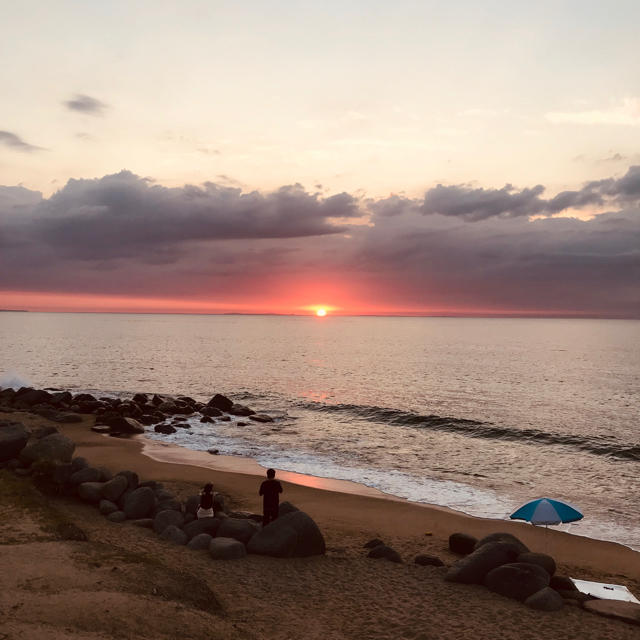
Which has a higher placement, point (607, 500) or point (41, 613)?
point (41, 613)

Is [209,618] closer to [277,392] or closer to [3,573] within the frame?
[3,573]

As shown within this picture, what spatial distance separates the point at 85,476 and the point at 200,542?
727cm

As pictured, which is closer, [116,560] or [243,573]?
[116,560]

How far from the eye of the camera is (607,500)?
28.2 metres

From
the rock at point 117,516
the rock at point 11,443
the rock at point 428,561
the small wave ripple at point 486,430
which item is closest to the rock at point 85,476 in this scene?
the rock at point 117,516

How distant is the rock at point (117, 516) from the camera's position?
795 inches

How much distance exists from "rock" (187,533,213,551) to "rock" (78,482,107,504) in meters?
5.60

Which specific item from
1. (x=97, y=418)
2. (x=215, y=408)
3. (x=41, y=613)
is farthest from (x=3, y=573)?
(x=215, y=408)

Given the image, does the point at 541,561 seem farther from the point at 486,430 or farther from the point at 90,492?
the point at 486,430

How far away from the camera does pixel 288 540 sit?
17.8 metres

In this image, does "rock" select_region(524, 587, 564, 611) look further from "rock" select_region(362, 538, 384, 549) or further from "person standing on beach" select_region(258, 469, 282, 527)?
"person standing on beach" select_region(258, 469, 282, 527)

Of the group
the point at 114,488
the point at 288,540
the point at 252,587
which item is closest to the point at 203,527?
the point at 288,540

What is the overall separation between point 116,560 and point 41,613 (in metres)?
3.77

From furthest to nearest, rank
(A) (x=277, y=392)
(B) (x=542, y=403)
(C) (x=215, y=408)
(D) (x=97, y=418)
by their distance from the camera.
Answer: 1. (A) (x=277, y=392)
2. (B) (x=542, y=403)
3. (C) (x=215, y=408)
4. (D) (x=97, y=418)
